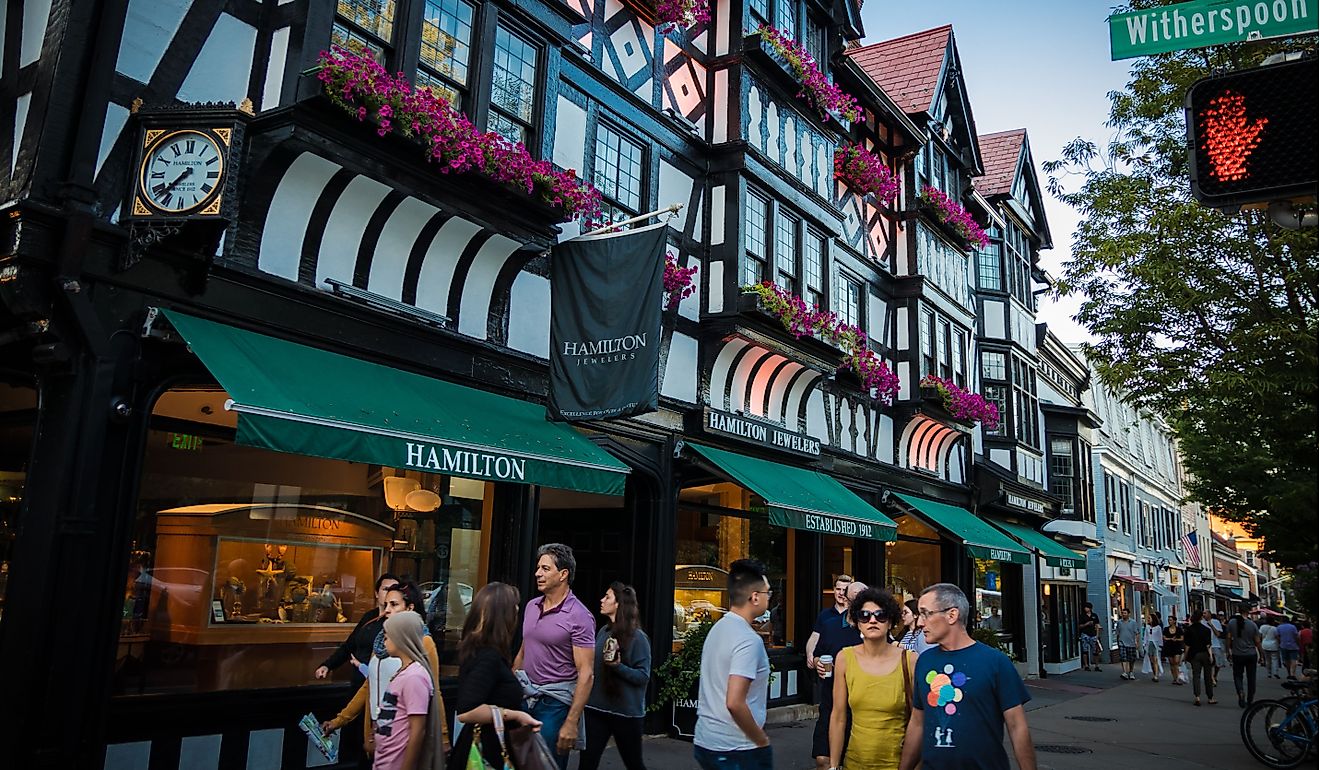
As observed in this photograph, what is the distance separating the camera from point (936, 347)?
21109 mm

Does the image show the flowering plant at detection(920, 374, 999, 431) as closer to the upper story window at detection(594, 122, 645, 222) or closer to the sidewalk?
the sidewalk

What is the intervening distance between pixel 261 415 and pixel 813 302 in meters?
10.5

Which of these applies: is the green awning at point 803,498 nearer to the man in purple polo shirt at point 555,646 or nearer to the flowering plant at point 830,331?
the flowering plant at point 830,331

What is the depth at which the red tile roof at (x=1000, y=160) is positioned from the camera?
29281 millimetres

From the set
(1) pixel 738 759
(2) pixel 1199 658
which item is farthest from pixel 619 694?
(2) pixel 1199 658

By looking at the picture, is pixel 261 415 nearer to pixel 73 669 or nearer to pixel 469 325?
pixel 73 669

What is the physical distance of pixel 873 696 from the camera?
→ 18.0 feet

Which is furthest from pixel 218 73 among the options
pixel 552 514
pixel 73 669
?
pixel 552 514

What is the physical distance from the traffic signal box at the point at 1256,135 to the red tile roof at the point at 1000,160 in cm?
2571

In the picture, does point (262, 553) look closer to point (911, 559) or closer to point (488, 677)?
point (488, 677)

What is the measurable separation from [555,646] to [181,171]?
14.6 ft

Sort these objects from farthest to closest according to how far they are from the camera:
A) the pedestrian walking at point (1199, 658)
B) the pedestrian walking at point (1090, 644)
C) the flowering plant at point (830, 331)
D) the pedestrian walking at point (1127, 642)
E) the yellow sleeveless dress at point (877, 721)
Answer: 1. the pedestrian walking at point (1090, 644)
2. the pedestrian walking at point (1127, 642)
3. the pedestrian walking at point (1199, 658)
4. the flowering plant at point (830, 331)
5. the yellow sleeveless dress at point (877, 721)

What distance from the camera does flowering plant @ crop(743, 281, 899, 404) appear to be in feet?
45.1

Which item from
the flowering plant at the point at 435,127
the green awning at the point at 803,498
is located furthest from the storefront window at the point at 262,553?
the green awning at the point at 803,498
